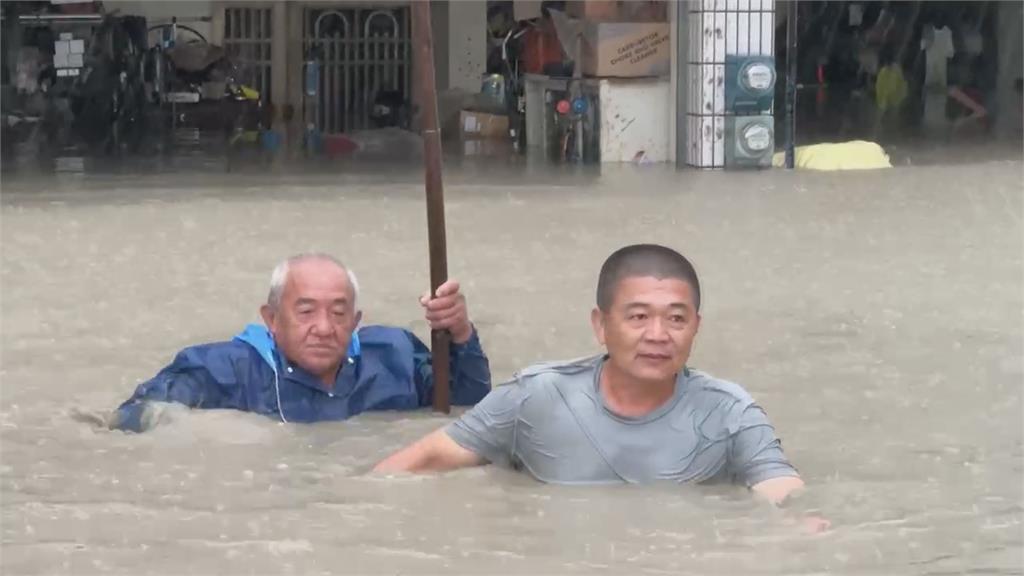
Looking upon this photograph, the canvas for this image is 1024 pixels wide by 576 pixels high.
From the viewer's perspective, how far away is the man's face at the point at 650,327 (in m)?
4.57

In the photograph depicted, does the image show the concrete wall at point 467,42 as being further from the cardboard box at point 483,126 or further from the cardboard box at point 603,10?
the cardboard box at point 603,10

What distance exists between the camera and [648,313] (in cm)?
461

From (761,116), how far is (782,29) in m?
5.40

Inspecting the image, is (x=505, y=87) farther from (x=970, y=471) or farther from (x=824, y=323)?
(x=970, y=471)

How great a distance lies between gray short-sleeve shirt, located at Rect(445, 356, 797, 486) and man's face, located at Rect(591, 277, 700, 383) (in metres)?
0.10

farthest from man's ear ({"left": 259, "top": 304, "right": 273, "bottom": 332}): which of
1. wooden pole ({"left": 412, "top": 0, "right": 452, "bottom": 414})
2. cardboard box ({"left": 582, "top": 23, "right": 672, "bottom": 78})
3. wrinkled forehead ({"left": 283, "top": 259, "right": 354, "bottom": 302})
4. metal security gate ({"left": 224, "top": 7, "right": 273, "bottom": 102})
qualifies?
metal security gate ({"left": 224, "top": 7, "right": 273, "bottom": 102})

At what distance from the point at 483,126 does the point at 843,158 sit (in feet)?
17.8

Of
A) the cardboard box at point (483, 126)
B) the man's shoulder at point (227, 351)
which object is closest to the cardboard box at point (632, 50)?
the cardboard box at point (483, 126)

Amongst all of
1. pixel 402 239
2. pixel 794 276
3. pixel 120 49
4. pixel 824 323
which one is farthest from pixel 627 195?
pixel 120 49

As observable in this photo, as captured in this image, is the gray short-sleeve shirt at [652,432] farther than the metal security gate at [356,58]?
No

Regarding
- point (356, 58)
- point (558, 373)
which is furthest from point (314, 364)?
point (356, 58)

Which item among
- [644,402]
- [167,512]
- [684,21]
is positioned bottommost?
[167,512]

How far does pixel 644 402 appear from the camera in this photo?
4.68 m

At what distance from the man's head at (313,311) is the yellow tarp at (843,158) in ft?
33.1
